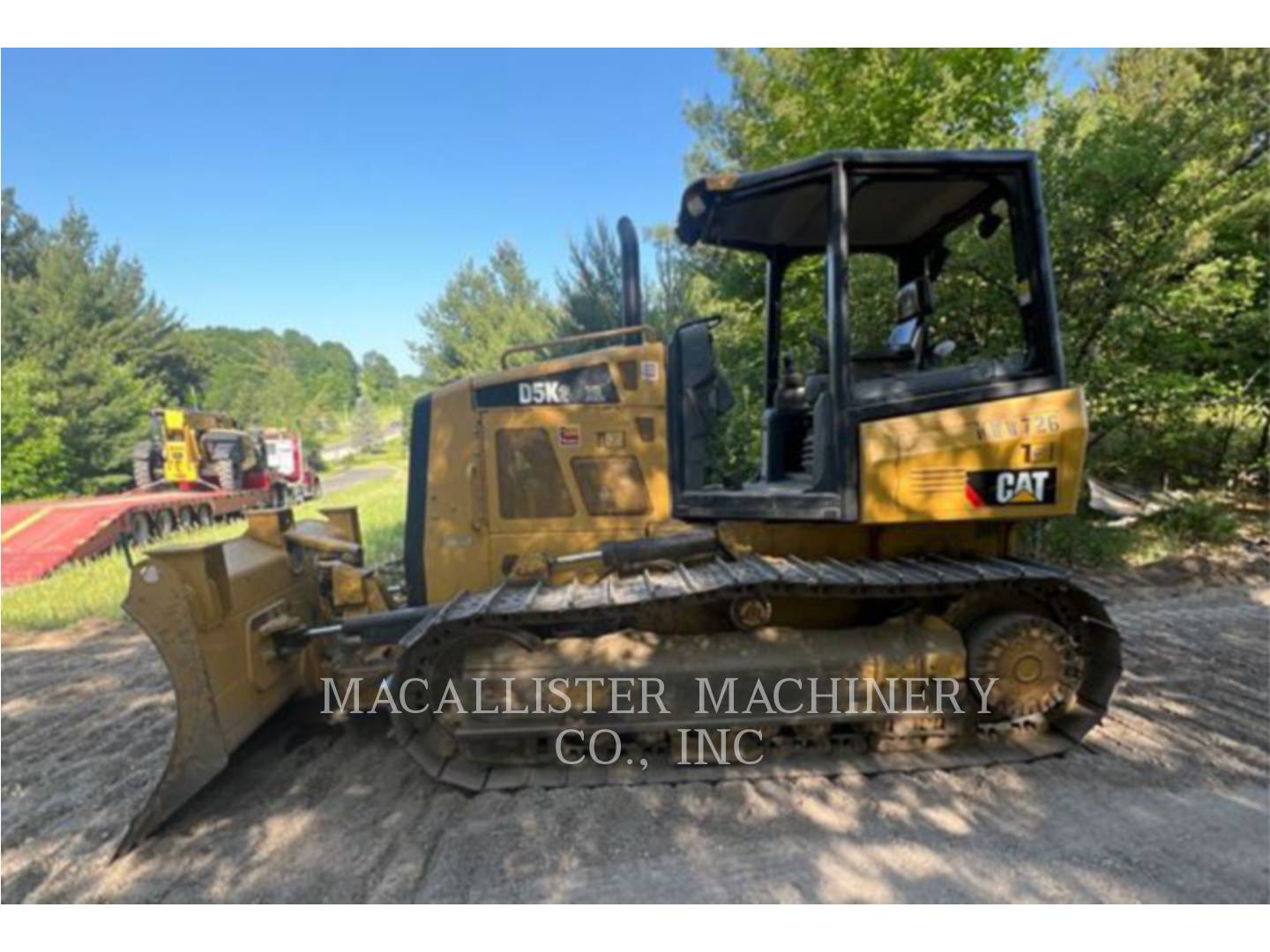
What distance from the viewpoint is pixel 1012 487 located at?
2.74m

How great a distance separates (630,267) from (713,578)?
221 centimetres

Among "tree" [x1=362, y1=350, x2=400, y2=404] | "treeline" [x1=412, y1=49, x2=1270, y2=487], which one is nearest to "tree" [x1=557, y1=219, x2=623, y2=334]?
"treeline" [x1=412, y1=49, x2=1270, y2=487]

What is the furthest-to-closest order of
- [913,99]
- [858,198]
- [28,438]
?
[28,438] → [913,99] → [858,198]

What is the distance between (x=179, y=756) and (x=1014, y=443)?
4089 millimetres

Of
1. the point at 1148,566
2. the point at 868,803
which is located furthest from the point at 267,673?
the point at 1148,566

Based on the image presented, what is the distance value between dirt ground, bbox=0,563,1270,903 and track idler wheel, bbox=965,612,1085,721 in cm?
29

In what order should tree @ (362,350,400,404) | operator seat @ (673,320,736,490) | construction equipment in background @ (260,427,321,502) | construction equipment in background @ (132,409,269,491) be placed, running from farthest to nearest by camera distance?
1. tree @ (362,350,400,404)
2. construction equipment in background @ (260,427,321,502)
3. construction equipment in background @ (132,409,269,491)
4. operator seat @ (673,320,736,490)

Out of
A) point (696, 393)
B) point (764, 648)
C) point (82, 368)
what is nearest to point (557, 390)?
point (696, 393)

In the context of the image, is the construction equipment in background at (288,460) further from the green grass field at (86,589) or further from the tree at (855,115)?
the tree at (855,115)

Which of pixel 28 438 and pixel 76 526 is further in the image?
pixel 28 438

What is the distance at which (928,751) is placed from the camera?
286cm

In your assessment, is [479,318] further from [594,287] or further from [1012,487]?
[1012,487]

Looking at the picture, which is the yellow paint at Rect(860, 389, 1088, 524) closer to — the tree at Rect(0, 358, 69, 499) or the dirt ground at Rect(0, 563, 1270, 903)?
the dirt ground at Rect(0, 563, 1270, 903)

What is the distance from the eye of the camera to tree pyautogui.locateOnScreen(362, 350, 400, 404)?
77.0 metres
